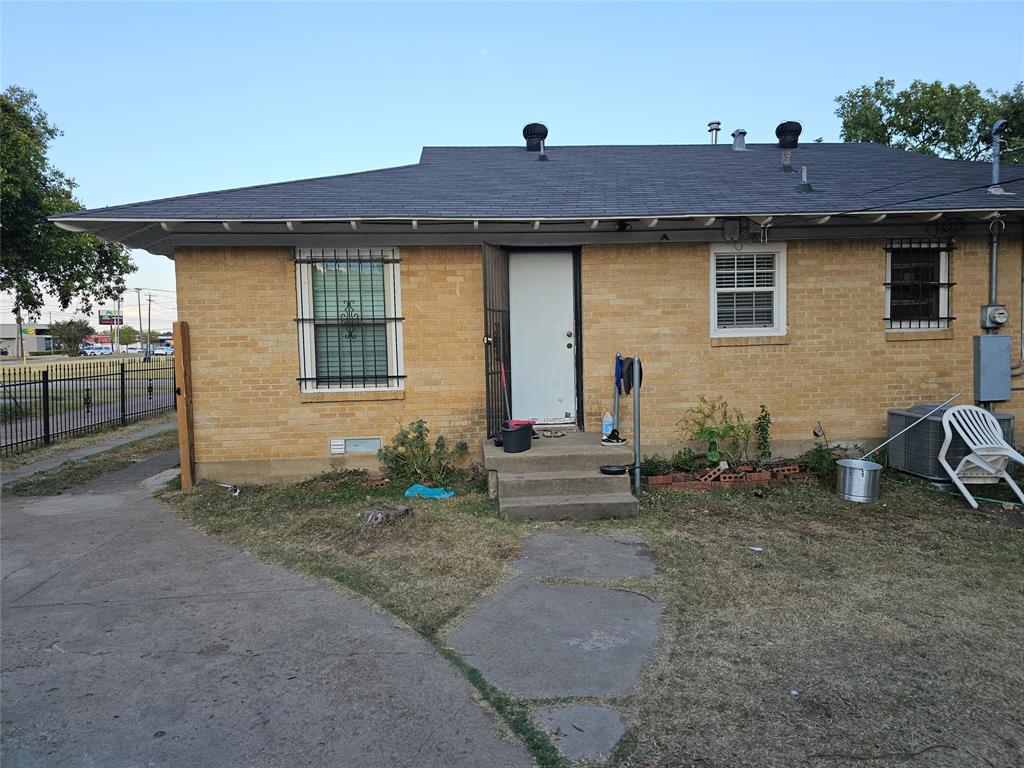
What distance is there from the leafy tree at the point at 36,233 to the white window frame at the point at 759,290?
11628 mm

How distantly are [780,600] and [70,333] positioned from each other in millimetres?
83657

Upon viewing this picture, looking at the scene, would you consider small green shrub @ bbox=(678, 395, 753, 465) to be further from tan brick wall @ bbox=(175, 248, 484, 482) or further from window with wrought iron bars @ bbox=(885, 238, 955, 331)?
tan brick wall @ bbox=(175, 248, 484, 482)

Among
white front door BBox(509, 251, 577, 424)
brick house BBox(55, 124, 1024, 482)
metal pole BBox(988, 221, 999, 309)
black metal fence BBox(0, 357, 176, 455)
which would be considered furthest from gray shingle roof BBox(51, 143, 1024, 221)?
black metal fence BBox(0, 357, 176, 455)

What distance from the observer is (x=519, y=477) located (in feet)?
21.7

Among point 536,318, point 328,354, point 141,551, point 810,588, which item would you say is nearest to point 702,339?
point 536,318

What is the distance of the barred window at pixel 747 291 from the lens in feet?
26.2

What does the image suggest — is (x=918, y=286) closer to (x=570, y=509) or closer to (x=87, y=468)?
(x=570, y=509)

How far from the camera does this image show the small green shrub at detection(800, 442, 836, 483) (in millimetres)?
7281

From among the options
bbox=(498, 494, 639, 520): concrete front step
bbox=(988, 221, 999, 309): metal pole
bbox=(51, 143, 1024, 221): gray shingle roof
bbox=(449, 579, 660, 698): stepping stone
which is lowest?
bbox=(449, 579, 660, 698): stepping stone

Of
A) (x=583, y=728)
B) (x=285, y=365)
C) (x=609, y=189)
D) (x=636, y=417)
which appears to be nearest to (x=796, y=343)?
(x=636, y=417)

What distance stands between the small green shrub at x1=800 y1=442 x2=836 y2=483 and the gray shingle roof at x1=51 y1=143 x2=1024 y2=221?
270 centimetres

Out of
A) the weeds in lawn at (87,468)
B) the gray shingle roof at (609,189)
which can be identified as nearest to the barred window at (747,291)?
the gray shingle roof at (609,189)

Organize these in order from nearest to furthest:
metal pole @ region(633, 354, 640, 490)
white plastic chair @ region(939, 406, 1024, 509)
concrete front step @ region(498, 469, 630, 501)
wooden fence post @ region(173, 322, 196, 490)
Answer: concrete front step @ region(498, 469, 630, 501)
white plastic chair @ region(939, 406, 1024, 509)
metal pole @ region(633, 354, 640, 490)
wooden fence post @ region(173, 322, 196, 490)

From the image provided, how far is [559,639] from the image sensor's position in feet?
12.4
